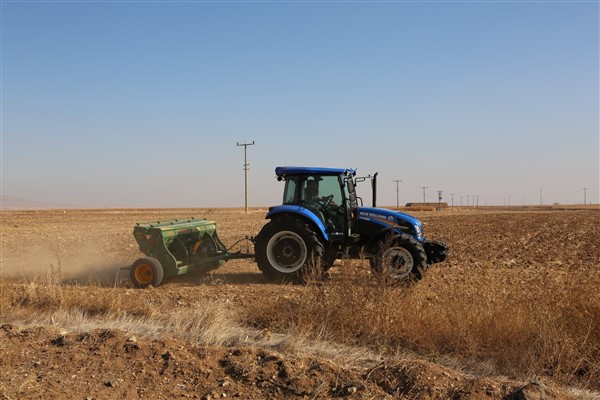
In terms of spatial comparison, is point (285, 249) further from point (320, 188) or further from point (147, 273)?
point (147, 273)

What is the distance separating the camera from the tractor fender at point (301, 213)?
9.69 metres

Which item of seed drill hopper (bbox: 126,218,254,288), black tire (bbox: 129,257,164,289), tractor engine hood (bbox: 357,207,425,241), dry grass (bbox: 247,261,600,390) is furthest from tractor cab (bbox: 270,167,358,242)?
dry grass (bbox: 247,261,600,390)

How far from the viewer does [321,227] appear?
969cm

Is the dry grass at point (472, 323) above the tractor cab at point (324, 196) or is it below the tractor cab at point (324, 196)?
below

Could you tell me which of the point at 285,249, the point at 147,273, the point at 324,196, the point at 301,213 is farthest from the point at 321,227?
the point at 147,273

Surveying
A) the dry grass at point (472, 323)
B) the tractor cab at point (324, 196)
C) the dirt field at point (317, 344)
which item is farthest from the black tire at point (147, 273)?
the dry grass at point (472, 323)

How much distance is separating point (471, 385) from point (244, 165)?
186 ft

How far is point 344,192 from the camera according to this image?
9.82m

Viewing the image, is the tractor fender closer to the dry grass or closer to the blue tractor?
the blue tractor

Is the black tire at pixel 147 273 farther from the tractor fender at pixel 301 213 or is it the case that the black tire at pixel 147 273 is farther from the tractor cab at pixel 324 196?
the tractor cab at pixel 324 196

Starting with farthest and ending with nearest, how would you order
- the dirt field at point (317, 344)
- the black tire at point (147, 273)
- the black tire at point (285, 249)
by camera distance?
1. the black tire at point (285, 249)
2. the black tire at point (147, 273)
3. the dirt field at point (317, 344)

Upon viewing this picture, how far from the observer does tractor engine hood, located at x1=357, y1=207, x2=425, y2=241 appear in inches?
389

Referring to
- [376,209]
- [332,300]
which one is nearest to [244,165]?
[376,209]

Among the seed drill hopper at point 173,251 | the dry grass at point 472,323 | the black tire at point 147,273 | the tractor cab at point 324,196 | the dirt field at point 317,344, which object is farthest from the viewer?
the tractor cab at point 324,196
